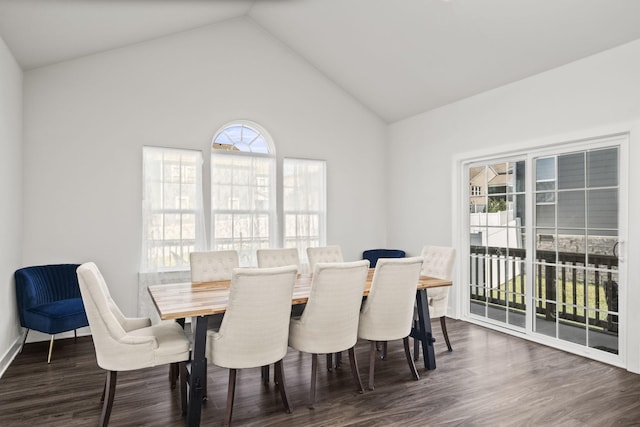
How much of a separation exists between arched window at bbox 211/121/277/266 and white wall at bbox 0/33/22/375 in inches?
79.7

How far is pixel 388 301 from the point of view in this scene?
125 inches

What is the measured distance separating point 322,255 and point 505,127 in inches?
100

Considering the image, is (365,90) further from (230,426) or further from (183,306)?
(230,426)

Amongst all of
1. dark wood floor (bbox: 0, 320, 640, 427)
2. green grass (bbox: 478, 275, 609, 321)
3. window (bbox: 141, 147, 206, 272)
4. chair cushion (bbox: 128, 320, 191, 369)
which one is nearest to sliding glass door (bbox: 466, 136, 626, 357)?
green grass (bbox: 478, 275, 609, 321)

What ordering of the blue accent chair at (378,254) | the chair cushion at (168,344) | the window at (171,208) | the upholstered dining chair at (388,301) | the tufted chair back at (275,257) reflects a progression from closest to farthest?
the chair cushion at (168,344)
the upholstered dining chair at (388,301)
the tufted chair back at (275,257)
the window at (171,208)
the blue accent chair at (378,254)

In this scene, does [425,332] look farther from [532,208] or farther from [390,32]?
[390,32]

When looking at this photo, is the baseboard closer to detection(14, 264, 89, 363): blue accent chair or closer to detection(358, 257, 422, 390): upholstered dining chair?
detection(14, 264, 89, 363): blue accent chair

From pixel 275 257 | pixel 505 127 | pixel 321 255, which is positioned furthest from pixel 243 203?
pixel 505 127

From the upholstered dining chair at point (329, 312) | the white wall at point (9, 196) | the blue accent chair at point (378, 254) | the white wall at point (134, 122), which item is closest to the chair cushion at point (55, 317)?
the white wall at point (9, 196)

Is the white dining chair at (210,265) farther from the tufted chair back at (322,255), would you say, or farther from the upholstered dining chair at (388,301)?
the upholstered dining chair at (388,301)

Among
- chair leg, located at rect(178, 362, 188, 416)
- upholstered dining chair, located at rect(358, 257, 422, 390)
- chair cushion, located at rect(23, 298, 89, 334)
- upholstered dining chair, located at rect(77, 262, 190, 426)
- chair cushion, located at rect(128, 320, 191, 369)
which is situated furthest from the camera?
chair cushion, located at rect(23, 298, 89, 334)

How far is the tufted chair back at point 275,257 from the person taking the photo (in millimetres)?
4266

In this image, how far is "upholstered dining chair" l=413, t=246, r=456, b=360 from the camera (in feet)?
12.8

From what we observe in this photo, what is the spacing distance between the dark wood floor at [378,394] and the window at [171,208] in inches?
56.5
